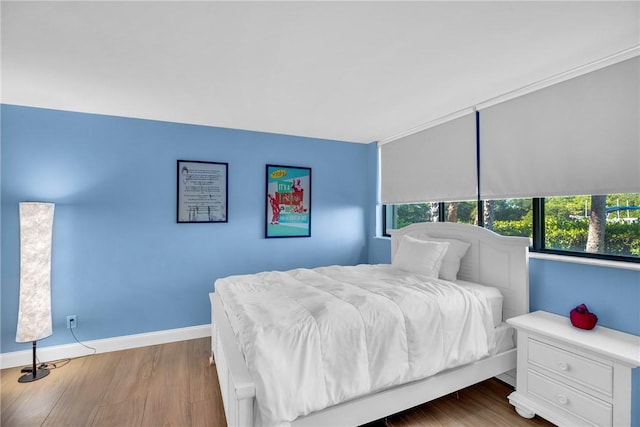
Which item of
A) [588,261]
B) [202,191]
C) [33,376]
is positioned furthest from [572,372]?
[33,376]

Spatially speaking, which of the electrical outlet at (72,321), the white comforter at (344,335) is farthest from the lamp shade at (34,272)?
the white comforter at (344,335)

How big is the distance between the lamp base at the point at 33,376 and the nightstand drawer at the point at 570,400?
3.84 meters

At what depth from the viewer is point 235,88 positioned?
97.0 inches

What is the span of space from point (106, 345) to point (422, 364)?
3028 mm

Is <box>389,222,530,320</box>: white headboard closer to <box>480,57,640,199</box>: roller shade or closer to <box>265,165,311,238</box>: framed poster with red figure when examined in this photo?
<box>480,57,640,199</box>: roller shade

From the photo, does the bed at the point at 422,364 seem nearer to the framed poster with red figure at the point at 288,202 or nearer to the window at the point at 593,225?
the window at the point at 593,225

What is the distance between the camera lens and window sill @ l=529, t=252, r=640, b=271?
188cm

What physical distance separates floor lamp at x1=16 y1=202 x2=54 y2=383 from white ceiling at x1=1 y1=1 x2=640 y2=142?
102 centimetres

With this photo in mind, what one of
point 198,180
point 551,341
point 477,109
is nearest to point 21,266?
point 198,180

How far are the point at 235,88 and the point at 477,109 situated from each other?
2.21 m

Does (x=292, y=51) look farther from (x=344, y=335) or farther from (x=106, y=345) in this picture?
(x=106, y=345)

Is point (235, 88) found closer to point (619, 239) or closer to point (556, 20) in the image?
point (556, 20)

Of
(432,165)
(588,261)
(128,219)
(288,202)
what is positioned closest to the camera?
(588,261)

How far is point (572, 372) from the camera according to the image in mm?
1834
